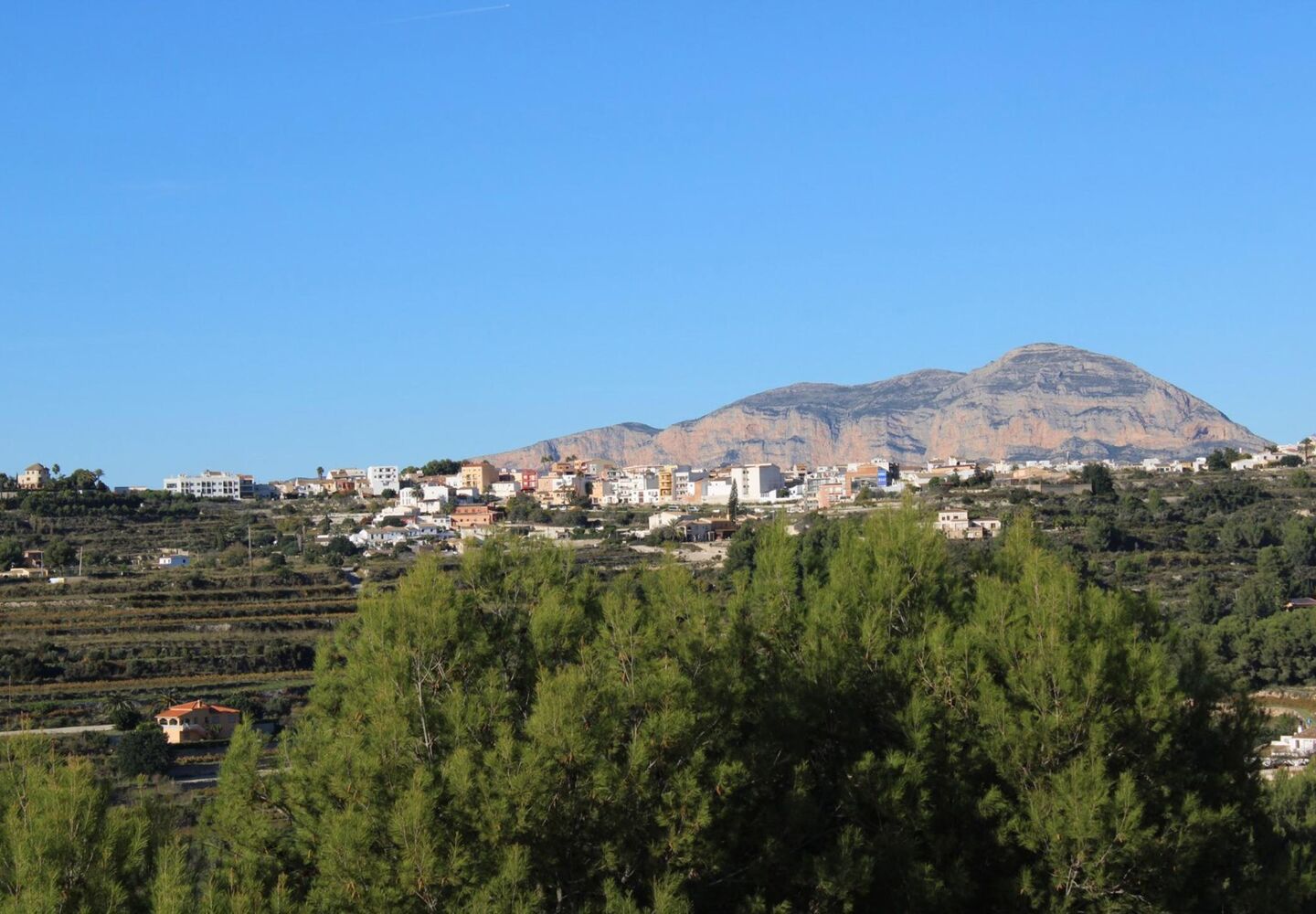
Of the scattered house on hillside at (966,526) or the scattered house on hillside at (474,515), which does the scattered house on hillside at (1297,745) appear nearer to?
the scattered house on hillside at (966,526)

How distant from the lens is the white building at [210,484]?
290 ft

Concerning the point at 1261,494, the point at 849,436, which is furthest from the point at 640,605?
the point at 849,436

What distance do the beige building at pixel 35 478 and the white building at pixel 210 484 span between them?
13973mm

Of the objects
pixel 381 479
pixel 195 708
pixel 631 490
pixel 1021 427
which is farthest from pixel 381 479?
pixel 1021 427

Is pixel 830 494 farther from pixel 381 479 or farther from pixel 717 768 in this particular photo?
pixel 717 768

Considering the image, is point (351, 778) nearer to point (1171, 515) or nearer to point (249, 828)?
point (249, 828)

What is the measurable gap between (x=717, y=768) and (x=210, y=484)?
8208cm

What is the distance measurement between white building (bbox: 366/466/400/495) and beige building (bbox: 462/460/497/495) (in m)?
3.74

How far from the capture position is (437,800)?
395 inches

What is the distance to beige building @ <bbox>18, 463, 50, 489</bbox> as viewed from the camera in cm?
7081

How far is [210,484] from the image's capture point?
88.8m

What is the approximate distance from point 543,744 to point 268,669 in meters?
29.1

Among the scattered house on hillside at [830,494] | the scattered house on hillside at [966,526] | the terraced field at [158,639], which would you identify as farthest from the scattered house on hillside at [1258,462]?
the terraced field at [158,639]

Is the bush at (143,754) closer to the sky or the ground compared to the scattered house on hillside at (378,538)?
closer to the ground
